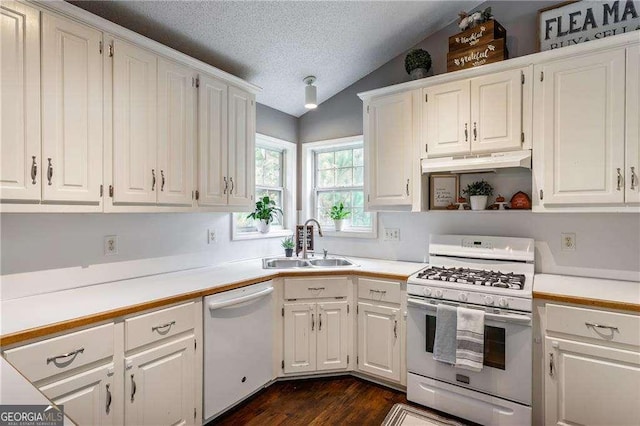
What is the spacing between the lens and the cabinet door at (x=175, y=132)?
2213 millimetres

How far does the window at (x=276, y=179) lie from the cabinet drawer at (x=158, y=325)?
57.1 inches

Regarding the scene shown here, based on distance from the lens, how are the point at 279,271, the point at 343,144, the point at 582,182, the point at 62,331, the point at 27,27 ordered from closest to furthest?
Result: 1. the point at 62,331
2. the point at 27,27
3. the point at 582,182
4. the point at 279,271
5. the point at 343,144

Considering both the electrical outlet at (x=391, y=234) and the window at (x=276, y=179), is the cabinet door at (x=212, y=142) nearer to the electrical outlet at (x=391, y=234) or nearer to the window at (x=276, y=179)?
the window at (x=276, y=179)

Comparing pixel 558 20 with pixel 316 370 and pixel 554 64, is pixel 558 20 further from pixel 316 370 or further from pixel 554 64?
pixel 316 370

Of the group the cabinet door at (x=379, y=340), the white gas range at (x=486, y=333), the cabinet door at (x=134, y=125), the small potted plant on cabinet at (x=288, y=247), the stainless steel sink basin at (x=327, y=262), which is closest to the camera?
the cabinet door at (x=134, y=125)

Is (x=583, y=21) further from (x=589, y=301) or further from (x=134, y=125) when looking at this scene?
(x=134, y=125)

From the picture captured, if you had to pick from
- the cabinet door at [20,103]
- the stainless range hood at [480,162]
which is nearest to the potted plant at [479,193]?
the stainless range hood at [480,162]

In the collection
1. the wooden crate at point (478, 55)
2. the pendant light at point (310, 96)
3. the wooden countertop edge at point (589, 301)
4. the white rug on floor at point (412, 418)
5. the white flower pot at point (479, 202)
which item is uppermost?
the wooden crate at point (478, 55)

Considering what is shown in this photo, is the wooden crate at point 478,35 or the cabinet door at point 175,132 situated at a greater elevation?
the wooden crate at point 478,35

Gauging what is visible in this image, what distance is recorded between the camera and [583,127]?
2174 mm

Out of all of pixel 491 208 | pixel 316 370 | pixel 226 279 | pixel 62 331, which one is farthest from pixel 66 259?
pixel 491 208

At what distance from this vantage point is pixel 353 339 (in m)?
2.78

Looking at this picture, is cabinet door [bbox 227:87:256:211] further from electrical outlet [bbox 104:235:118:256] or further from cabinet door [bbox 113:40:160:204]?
electrical outlet [bbox 104:235:118:256]

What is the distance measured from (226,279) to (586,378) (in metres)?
2.25
